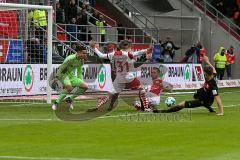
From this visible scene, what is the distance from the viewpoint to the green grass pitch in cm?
1184

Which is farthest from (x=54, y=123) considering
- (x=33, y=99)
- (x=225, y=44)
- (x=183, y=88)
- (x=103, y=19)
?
(x=225, y=44)


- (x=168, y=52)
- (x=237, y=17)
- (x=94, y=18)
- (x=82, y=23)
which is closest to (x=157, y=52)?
(x=168, y=52)

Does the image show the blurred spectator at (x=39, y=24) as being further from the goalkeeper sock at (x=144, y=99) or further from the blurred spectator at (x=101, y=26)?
the goalkeeper sock at (x=144, y=99)

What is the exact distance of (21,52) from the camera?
29.4 meters

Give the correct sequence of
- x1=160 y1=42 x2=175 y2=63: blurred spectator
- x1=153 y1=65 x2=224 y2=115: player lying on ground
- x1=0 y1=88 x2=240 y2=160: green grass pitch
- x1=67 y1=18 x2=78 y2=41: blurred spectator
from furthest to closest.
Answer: x1=160 y1=42 x2=175 y2=63: blurred spectator → x1=67 y1=18 x2=78 y2=41: blurred spectator → x1=153 y1=65 x2=224 y2=115: player lying on ground → x1=0 y1=88 x2=240 y2=160: green grass pitch

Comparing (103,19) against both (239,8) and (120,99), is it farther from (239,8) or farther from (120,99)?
(120,99)

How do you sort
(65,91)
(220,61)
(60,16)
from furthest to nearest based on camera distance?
(220,61), (60,16), (65,91)

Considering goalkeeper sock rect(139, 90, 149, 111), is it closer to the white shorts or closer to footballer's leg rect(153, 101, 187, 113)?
the white shorts

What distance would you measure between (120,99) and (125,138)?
1313 cm

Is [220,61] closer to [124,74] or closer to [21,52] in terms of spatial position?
[21,52]

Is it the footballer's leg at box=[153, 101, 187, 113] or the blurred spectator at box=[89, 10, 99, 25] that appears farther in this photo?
the blurred spectator at box=[89, 10, 99, 25]

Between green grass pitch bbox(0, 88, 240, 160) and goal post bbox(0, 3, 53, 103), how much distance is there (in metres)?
6.45

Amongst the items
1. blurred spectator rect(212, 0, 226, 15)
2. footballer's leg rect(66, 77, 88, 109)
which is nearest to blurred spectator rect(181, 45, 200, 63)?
blurred spectator rect(212, 0, 226, 15)

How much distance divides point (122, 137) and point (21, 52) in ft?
51.7
